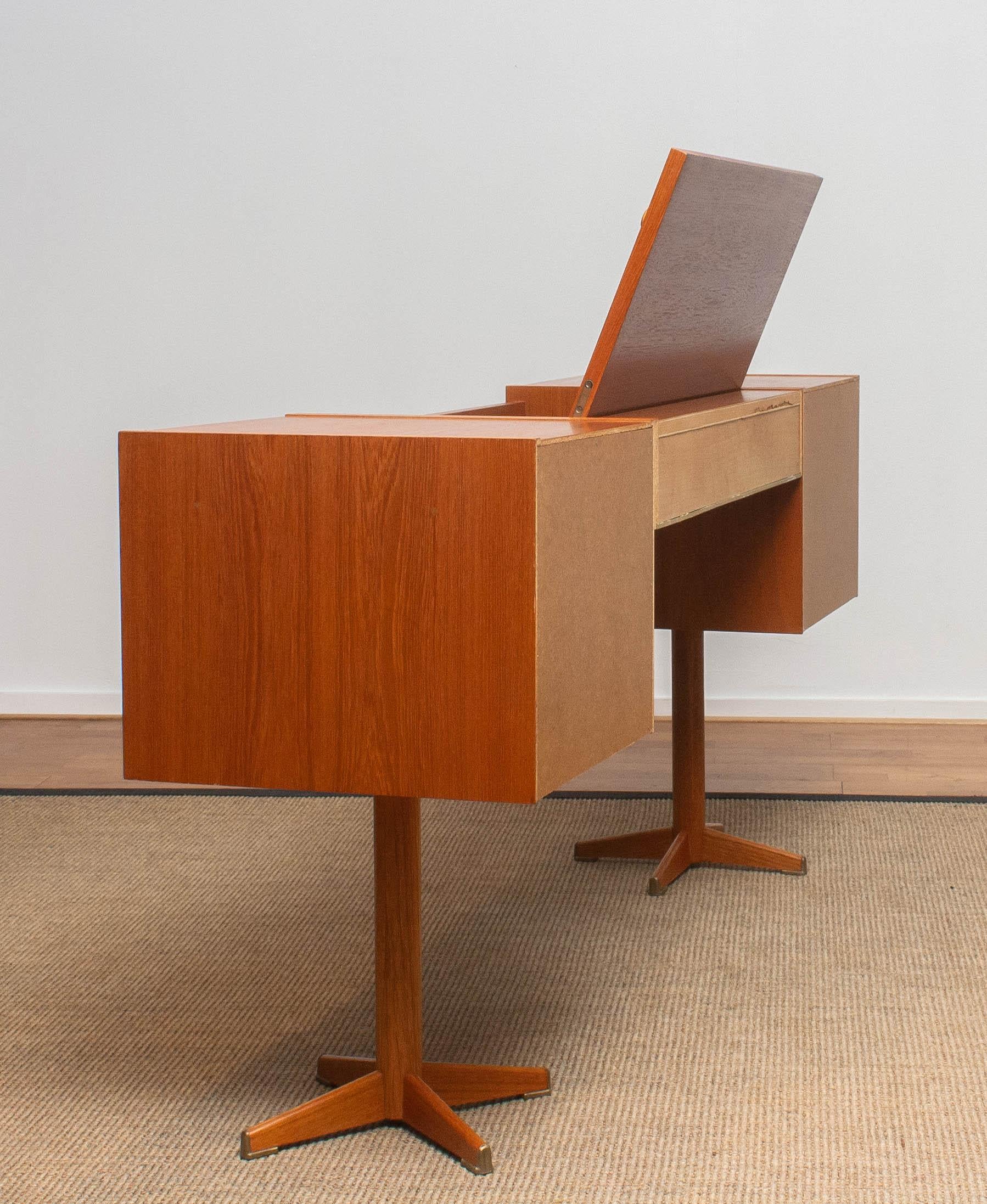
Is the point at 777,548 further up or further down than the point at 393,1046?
further up

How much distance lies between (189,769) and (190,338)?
2.46 m

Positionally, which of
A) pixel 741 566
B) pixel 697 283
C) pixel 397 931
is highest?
pixel 697 283

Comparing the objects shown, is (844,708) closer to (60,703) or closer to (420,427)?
(60,703)

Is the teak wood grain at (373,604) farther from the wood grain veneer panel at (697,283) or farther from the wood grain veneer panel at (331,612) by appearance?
the wood grain veneer panel at (697,283)

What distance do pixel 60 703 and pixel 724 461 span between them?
251 cm

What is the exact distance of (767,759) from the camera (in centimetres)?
348

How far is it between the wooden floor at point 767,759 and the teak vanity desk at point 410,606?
4.85 ft

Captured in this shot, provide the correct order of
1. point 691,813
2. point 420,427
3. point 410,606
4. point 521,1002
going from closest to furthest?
point 410,606 < point 420,427 < point 521,1002 < point 691,813

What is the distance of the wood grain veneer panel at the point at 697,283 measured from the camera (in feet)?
5.92

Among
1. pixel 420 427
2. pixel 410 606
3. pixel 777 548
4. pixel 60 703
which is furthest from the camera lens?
pixel 60 703

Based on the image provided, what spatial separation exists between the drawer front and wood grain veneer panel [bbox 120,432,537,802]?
33cm

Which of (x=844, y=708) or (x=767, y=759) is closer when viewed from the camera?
(x=767, y=759)

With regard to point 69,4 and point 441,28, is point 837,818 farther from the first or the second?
point 69,4

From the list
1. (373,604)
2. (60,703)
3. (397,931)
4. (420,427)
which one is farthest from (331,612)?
(60,703)
